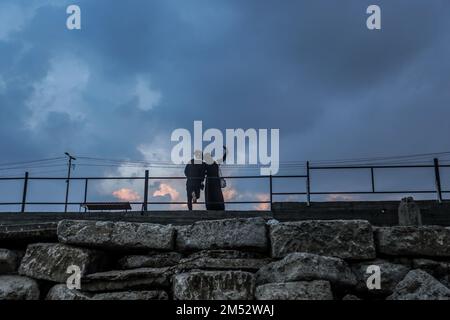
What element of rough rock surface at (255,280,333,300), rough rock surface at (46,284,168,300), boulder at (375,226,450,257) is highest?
boulder at (375,226,450,257)

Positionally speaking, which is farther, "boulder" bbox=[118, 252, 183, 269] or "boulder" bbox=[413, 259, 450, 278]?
"boulder" bbox=[118, 252, 183, 269]

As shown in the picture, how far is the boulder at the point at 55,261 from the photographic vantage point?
4.80 m

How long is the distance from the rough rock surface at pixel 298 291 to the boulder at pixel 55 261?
1.77m

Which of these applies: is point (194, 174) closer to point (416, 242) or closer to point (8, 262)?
point (8, 262)

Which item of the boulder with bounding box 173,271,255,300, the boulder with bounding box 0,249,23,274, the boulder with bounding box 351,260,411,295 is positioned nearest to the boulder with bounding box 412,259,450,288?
the boulder with bounding box 351,260,411,295

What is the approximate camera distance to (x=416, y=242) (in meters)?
4.60

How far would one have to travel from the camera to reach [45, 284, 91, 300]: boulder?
4.54 metres

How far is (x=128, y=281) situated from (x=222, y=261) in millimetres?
896

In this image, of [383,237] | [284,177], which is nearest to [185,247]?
[383,237]

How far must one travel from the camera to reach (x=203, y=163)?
36.2 feet

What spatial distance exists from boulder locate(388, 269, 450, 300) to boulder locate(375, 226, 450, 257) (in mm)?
370

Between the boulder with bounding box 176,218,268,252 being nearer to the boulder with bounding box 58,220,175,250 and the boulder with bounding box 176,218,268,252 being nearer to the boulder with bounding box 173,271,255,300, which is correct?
the boulder with bounding box 58,220,175,250
